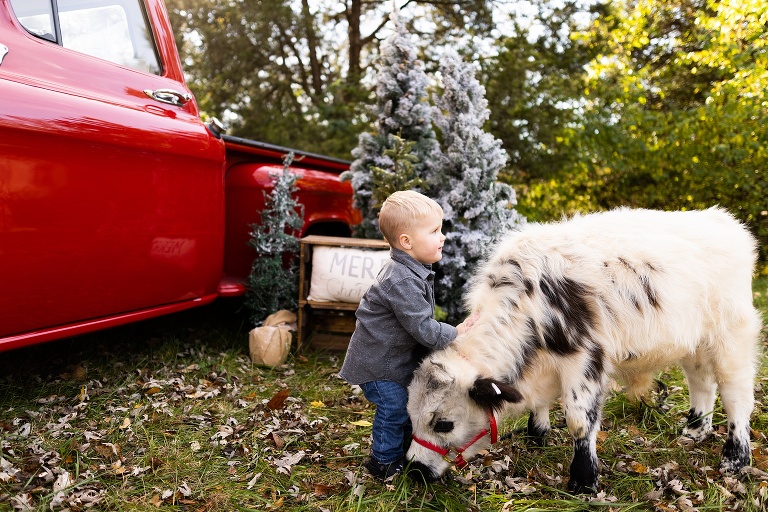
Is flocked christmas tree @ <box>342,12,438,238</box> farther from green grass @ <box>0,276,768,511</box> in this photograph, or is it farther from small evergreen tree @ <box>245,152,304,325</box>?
green grass @ <box>0,276,768,511</box>

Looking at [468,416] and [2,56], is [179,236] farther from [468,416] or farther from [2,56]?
[468,416]

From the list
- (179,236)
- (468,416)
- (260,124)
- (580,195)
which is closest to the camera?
(468,416)

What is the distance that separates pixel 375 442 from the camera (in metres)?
2.97

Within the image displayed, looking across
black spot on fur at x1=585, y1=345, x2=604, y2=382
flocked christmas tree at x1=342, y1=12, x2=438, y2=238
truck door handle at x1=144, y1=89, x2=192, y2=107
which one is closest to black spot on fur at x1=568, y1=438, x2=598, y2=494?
black spot on fur at x1=585, y1=345, x2=604, y2=382

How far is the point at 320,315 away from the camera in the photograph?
4.92m

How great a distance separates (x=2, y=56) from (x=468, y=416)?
2.82 metres

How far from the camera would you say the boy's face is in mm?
2820

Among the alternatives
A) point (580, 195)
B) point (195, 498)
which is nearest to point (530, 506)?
point (195, 498)

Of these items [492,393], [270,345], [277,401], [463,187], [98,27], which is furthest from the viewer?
[463,187]

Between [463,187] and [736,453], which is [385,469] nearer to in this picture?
[736,453]

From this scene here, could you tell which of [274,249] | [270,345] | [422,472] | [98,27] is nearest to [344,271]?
[274,249]

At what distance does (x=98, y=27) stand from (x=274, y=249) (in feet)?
6.51

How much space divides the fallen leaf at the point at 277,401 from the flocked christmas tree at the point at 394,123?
76.1 inches

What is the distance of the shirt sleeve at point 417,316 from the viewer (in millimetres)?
2738
